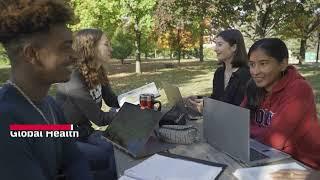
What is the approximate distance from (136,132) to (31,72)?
92cm

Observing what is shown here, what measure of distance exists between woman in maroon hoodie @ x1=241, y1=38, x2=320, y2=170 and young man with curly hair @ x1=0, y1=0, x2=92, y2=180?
4.37 feet

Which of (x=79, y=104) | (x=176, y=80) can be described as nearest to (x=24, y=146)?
(x=79, y=104)

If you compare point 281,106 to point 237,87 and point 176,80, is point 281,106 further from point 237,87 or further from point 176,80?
point 176,80

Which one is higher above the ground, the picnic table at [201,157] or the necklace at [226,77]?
the necklace at [226,77]

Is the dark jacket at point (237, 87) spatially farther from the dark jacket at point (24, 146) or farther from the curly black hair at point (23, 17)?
the curly black hair at point (23, 17)

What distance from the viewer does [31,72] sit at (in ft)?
5.04

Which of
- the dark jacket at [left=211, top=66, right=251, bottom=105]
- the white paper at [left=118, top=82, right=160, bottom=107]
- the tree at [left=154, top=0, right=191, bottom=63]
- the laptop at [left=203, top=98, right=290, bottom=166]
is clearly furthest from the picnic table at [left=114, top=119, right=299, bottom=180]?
the tree at [left=154, top=0, right=191, bottom=63]

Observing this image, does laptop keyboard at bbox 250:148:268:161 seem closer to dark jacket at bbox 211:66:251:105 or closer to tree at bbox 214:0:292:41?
dark jacket at bbox 211:66:251:105

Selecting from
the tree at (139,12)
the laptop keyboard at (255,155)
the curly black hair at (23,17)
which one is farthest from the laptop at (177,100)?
the tree at (139,12)

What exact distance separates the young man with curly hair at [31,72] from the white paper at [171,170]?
0.42 metres

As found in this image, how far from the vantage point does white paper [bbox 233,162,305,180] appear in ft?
6.22

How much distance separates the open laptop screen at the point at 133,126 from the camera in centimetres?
226

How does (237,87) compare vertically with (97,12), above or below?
below

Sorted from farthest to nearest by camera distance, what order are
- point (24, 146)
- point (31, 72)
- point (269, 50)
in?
point (269, 50), point (31, 72), point (24, 146)
